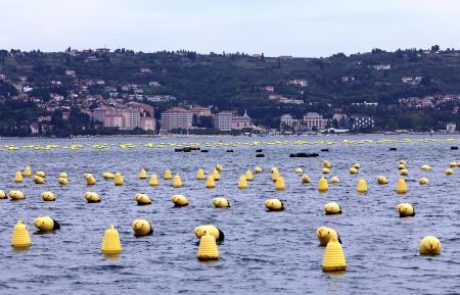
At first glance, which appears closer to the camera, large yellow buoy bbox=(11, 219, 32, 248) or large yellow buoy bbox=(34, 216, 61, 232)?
large yellow buoy bbox=(11, 219, 32, 248)

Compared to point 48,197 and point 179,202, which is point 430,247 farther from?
point 48,197

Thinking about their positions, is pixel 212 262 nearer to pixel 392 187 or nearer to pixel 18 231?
pixel 18 231

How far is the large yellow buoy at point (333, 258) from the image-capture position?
37.1 m

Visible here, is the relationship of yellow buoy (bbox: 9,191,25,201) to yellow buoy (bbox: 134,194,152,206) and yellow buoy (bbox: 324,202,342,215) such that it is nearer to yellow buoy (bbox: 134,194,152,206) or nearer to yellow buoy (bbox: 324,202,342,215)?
yellow buoy (bbox: 134,194,152,206)

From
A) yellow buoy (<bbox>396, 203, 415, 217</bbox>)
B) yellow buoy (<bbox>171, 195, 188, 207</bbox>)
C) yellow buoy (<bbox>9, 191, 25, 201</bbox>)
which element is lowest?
yellow buoy (<bbox>9, 191, 25, 201</bbox>)

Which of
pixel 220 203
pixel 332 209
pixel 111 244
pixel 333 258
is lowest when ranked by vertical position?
pixel 220 203

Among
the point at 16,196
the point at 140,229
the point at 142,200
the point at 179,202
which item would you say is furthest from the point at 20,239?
the point at 16,196

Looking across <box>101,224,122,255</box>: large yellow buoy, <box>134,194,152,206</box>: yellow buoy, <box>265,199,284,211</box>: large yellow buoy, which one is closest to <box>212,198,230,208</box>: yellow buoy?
<box>265,199,284,211</box>: large yellow buoy

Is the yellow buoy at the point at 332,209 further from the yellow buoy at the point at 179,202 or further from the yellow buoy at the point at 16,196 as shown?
the yellow buoy at the point at 16,196

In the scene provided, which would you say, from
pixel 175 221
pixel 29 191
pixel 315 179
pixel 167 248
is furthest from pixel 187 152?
pixel 167 248

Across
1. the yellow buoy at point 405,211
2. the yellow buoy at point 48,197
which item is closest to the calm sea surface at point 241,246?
the yellow buoy at point 405,211

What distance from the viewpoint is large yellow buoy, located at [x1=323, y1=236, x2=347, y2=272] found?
37.1m

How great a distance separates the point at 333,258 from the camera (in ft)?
122

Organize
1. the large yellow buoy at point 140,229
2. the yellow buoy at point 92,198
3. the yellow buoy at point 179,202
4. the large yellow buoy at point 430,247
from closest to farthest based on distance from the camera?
the large yellow buoy at point 430,247
the large yellow buoy at point 140,229
the yellow buoy at point 179,202
the yellow buoy at point 92,198
